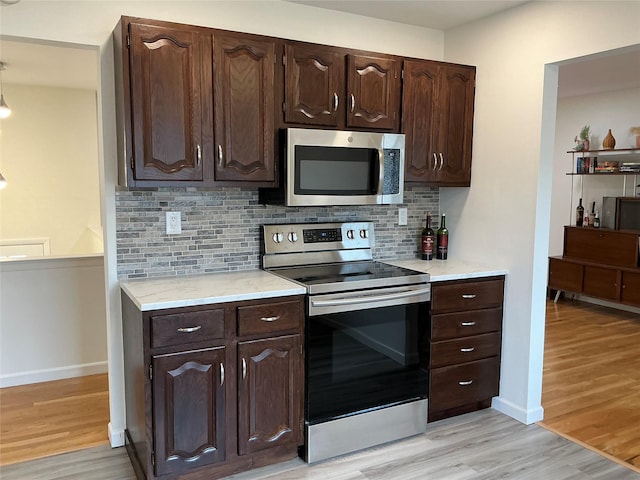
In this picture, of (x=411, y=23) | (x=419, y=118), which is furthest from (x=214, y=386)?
(x=411, y=23)

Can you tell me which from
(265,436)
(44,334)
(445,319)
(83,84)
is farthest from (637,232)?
(83,84)

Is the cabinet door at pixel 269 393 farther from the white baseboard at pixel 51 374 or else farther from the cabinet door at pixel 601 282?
the cabinet door at pixel 601 282

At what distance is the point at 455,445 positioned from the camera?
276 centimetres

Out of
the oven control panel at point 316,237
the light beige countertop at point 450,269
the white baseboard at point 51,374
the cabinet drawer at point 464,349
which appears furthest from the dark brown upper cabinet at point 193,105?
the white baseboard at point 51,374

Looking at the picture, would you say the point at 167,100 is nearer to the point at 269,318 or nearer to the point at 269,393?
the point at 269,318

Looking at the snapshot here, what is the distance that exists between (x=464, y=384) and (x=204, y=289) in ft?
5.37

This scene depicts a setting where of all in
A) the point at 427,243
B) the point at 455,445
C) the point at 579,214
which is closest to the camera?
the point at 455,445

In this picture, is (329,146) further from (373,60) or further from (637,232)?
(637,232)

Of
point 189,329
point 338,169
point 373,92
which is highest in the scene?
point 373,92

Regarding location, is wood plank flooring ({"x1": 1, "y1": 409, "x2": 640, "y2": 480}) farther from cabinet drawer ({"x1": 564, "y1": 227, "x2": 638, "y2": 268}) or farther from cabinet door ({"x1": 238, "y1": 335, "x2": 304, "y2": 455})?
cabinet drawer ({"x1": 564, "y1": 227, "x2": 638, "y2": 268})

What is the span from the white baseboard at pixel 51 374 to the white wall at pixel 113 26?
1.07m

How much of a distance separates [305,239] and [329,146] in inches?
23.6

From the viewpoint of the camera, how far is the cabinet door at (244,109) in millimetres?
2492

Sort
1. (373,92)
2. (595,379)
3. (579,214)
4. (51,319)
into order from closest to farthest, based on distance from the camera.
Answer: (373,92)
(51,319)
(595,379)
(579,214)
